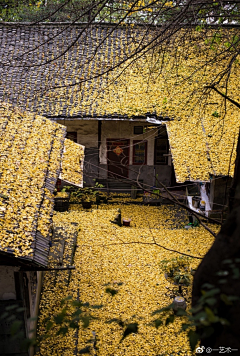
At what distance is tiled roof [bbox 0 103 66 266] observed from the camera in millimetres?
5016

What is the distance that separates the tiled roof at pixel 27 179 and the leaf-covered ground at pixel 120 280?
118cm

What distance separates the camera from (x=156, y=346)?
6.86m

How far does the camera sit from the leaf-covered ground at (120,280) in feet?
22.3

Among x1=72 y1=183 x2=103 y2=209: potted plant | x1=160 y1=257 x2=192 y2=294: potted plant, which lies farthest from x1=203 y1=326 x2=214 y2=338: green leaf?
x1=72 y1=183 x2=103 y2=209: potted plant

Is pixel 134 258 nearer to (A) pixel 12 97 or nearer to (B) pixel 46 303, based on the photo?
(B) pixel 46 303

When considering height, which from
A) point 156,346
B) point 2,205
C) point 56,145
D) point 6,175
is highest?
point 56,145

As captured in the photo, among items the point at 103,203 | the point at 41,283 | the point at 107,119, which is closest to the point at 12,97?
the point at 107,119

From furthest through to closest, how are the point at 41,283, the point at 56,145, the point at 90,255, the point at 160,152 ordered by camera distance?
the point at 160,152 → the point at 90,255 → the point at 56,145 → the point at 41,283

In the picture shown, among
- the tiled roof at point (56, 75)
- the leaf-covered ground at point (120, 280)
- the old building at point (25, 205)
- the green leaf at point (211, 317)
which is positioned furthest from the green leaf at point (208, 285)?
the tiled roof at point (56, 75)

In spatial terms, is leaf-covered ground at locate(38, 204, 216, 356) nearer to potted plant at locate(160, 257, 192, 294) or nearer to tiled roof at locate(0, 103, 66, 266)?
potted plant at locate(160, 257, 192, 294)

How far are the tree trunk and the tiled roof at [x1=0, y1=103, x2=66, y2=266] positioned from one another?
2.95 m

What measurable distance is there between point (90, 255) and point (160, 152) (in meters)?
6.75

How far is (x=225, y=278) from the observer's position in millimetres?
2178

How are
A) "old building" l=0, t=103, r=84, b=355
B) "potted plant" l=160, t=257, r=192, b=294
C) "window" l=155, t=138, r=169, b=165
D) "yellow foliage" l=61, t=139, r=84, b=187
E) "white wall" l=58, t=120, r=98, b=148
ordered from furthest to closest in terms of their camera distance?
"window" l=155, t=138, r=169, b=165 → "white wall" l=58, t=120, r=98, b=148 → "potted plant" l=160, t=257, r=192, b=294 → "yellow foliage" l=61, t=139, r=84, b=187 → "old building" l=0, t=103, r=84, b=355
